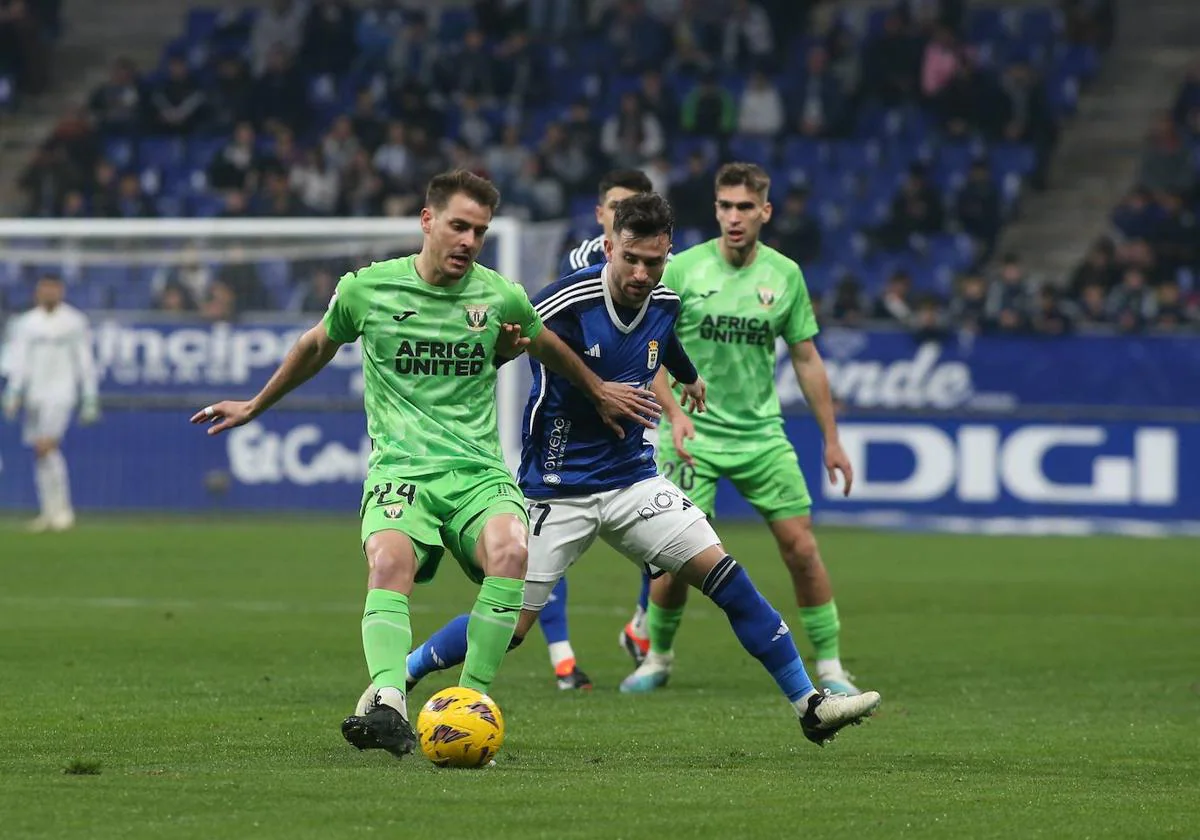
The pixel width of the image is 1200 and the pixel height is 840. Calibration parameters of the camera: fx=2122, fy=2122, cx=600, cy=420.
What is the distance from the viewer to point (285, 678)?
33.1 ft

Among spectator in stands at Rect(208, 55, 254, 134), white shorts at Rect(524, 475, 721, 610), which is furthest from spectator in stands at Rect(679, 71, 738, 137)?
white shorts at Rect(524, 475, 721, 610)

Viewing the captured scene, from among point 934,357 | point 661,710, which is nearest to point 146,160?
point 934,357

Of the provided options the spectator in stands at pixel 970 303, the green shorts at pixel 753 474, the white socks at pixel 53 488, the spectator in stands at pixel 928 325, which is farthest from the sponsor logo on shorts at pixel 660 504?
the spectator in stands at pixel 970 303

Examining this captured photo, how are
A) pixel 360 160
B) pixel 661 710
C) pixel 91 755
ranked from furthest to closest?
1. pixel 360 160
2. pixel 661 710
3. pixel 91 755

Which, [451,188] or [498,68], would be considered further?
[498,68]

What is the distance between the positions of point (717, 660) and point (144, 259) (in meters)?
11.9

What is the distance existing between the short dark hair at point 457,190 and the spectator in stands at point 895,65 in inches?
789

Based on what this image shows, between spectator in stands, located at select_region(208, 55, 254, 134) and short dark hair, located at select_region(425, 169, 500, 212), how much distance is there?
70.4 ft

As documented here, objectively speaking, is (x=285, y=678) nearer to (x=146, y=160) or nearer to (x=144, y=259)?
(x=144, y=259)

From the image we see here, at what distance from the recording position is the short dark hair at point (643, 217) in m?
7.71

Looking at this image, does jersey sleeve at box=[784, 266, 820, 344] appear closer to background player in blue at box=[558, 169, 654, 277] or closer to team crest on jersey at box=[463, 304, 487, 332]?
background player in blue at box=[558, 169, 654, 277]

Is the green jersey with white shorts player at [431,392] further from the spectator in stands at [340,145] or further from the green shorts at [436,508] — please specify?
the spectator in stands at [340,145]

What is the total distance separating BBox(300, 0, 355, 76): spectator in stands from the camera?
2888 centimetres

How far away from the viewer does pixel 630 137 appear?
1028 inches
